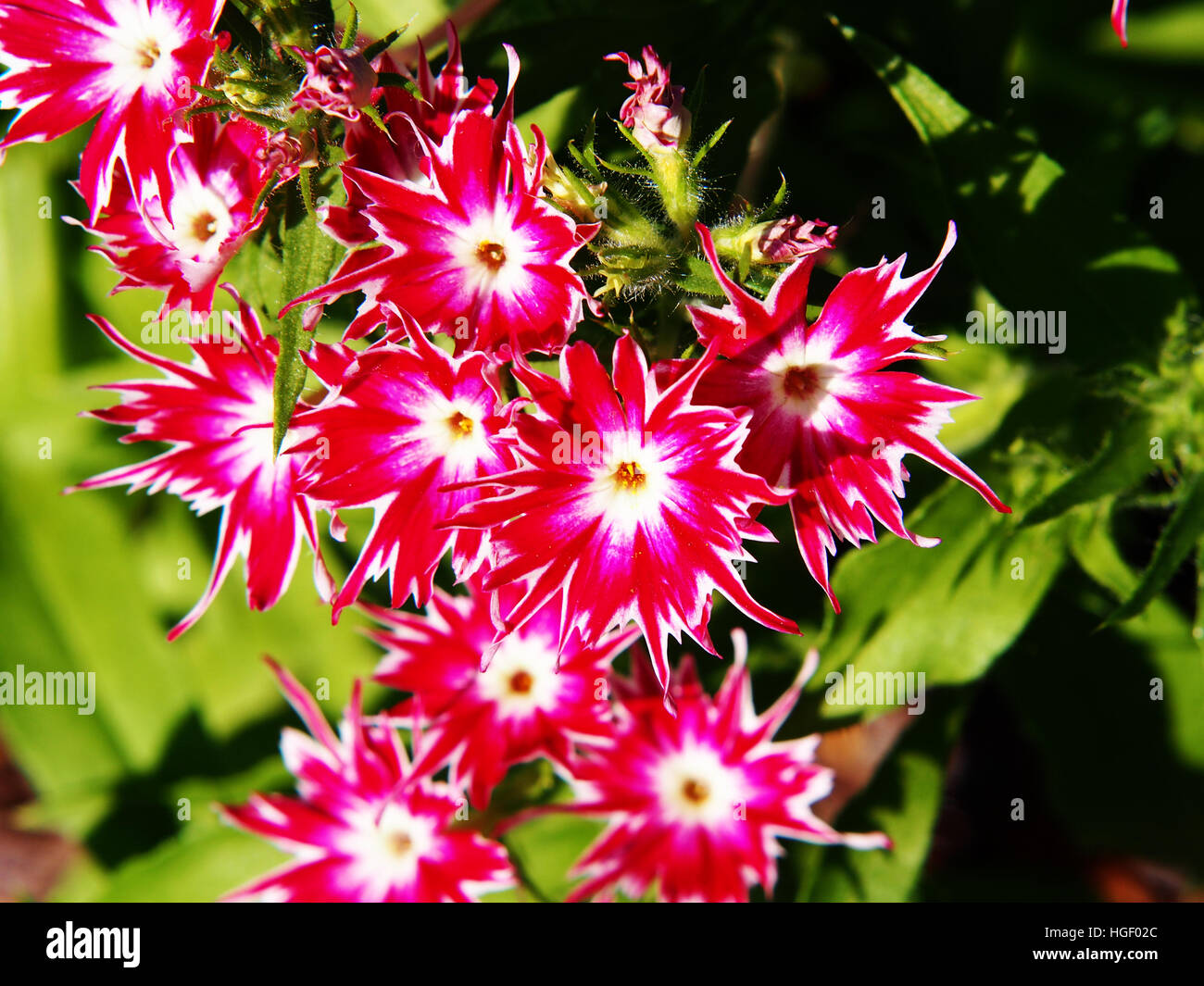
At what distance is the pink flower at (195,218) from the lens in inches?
39.9

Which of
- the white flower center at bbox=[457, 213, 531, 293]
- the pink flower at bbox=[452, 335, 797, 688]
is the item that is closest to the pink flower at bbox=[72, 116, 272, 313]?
the white flower center at bbox=[457, 213, 531, 293]

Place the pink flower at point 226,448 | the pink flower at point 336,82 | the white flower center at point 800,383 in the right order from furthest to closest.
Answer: the pink flower at point 226,448, the white flower center at point 800,383, the pink flower at point 336,82

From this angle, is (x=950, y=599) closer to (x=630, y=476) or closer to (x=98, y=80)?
(x=630, y=476)

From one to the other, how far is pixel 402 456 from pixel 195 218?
338 mm

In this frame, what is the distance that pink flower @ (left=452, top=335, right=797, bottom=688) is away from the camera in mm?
895

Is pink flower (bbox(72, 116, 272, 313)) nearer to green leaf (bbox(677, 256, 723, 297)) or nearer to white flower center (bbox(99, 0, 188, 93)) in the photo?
white flower center (bbox(99, 0, 188, 93))

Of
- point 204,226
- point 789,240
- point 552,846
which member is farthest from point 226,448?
point 552,846

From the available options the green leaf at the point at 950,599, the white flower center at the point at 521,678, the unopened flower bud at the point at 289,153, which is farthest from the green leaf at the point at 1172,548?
the unopened flower bud at the point at 289,153

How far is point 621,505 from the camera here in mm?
1005

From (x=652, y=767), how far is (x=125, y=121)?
3.60 feet

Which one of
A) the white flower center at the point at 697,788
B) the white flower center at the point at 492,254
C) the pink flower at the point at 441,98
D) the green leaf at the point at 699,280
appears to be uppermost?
the pink flower at the point at 441,98

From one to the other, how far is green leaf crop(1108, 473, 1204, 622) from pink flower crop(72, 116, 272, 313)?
3.59 ft

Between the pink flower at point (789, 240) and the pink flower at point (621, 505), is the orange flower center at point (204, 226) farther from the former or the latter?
the pink flower at point (789, 240)

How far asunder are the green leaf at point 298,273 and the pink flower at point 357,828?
64cm
